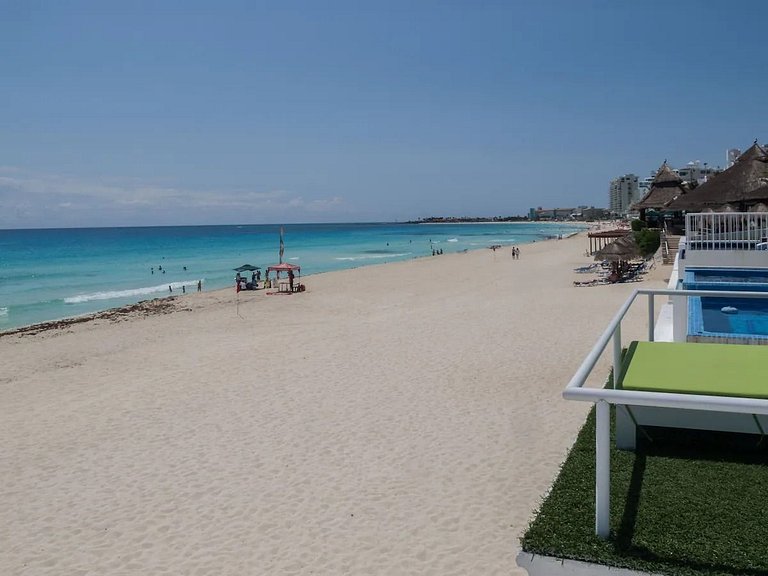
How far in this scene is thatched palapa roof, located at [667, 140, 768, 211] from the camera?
19.0m

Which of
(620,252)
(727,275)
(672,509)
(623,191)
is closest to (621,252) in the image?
(620,252)

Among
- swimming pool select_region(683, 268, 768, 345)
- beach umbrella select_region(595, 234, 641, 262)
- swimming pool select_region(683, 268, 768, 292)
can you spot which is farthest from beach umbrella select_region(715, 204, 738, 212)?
swimming pool select_region(683, 268, 768, 345)

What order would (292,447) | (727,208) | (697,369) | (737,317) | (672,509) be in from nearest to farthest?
(672,509) < (697,369) < (292,447) < (737,317) < (727,208)

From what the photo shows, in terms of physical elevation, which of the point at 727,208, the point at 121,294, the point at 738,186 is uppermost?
the point at 738,186

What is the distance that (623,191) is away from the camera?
18350 cm

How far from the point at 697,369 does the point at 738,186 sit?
17982 millimetres

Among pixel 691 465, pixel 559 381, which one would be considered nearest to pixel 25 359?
pixel 559 381

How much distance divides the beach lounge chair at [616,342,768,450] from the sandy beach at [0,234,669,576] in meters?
1.38

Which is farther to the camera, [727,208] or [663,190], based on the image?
[663,190]

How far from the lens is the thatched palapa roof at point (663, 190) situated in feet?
105

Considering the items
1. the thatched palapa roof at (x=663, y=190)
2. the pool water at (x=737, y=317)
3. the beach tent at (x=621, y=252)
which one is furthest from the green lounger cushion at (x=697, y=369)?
the thatched palapa roof at (x=663, y=190)

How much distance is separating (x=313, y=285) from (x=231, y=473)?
78.9 feet

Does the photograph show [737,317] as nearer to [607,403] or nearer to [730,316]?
[730,316]

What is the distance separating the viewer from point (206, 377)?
1104 cm
